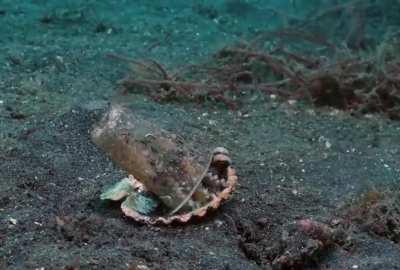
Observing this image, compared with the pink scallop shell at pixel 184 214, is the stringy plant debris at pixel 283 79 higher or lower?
lower

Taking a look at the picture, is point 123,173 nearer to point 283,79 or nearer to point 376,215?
point 376,215

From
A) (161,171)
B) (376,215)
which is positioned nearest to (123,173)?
(161,171)

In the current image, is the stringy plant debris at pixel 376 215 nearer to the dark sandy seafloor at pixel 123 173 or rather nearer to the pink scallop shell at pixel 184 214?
the dark sandy seafloor at pixel 123 173

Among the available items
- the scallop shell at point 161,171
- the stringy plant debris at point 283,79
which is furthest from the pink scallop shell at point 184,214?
the stringy plant debris at point 283,79

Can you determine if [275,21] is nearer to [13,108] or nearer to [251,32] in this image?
[251,32]

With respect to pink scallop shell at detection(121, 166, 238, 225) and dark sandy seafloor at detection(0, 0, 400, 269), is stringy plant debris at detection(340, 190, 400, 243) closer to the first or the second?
dark sandy seafloor at detection(0, 0, 400, 269)

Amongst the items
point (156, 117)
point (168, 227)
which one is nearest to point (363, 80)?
point (156, 117)

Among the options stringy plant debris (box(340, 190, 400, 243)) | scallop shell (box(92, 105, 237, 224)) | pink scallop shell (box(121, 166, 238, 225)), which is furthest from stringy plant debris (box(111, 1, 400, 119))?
pink scallop shell (box(121, 166, 238, 225))

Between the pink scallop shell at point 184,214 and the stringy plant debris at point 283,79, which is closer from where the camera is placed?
the pink scallop shell at point 184,214
